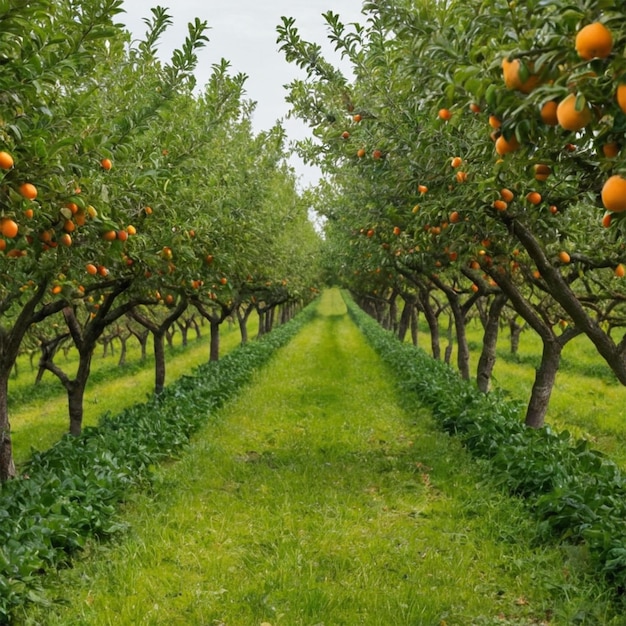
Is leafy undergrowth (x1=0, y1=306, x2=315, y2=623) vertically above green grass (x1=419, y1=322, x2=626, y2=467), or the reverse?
leafy undergrowth (x1=0, y1=306, x2=315, y2=623)

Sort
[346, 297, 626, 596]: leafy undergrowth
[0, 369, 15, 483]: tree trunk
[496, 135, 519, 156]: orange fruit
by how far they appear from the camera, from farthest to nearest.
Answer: [0, 369, 15, 483]: tree trunk → [346, 297, 626, 596]: leafy undergrowth → [496, 135, 519, 156]: orange fruit

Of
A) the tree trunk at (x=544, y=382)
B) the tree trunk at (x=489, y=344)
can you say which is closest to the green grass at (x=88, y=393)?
the tree trunk at (x=544, y=382)

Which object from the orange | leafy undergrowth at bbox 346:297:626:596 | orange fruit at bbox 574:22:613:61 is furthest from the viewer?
leafy undergrowth at bbox 346:297:626:596

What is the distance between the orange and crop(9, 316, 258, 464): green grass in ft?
28.5

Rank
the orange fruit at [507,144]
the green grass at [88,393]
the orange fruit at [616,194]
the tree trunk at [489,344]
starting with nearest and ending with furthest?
the orange fruit at [616,194], the orange fruit at [507,144], the tree trunk at [489,344], the green grass at [88,393]

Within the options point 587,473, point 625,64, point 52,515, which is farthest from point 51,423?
point 625,64

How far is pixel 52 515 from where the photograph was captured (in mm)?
5246

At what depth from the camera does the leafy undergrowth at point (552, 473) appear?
16.2ft

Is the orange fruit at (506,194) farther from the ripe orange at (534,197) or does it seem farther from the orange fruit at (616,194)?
the orange fruit at (616,194)

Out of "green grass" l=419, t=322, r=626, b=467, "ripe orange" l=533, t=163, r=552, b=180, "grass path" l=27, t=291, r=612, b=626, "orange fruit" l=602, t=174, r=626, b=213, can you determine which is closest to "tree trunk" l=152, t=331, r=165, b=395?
"grass path" l=27, t=291, r=612, b=626

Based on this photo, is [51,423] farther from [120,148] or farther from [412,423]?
[120,148]

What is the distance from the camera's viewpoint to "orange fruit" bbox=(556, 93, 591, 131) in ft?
6.39

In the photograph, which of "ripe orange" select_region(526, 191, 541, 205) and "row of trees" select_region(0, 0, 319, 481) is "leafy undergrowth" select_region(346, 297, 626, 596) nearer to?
"ripe orange" select_region(526, 191, 541, 205)

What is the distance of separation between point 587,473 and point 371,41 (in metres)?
5.56
